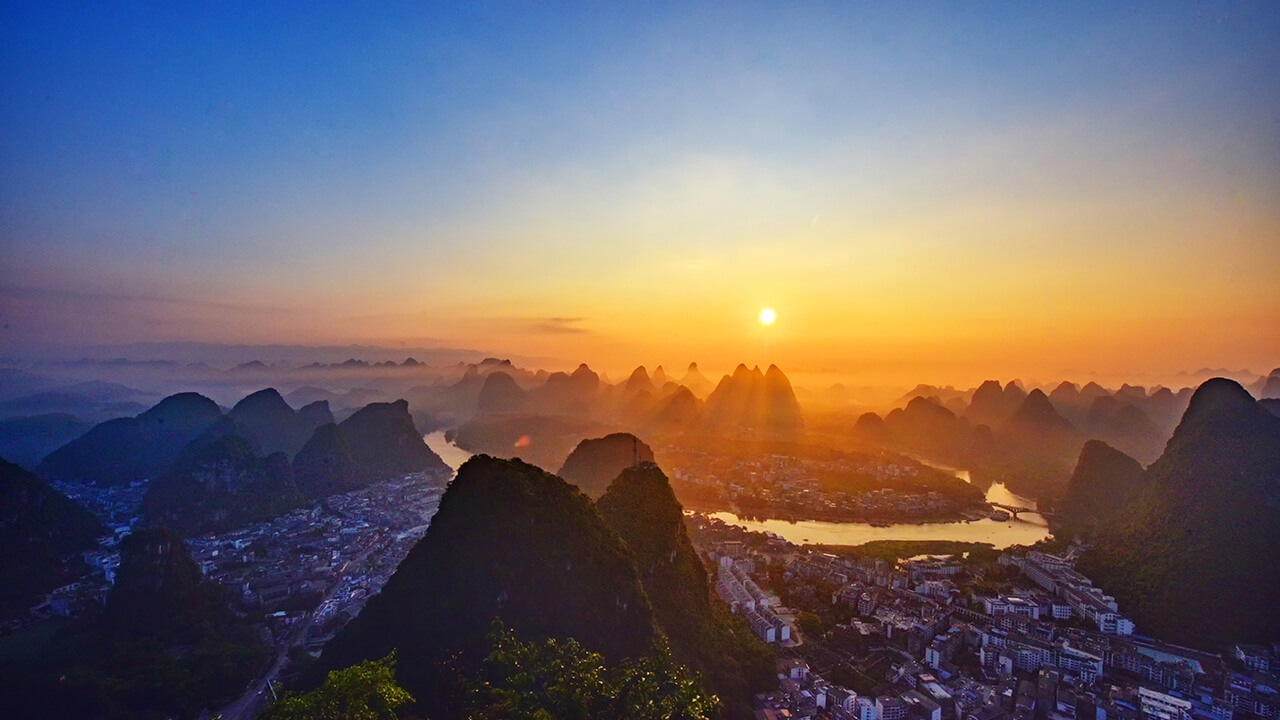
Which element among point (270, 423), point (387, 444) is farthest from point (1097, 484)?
point (270, 423)

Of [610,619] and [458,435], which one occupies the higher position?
[610,619]

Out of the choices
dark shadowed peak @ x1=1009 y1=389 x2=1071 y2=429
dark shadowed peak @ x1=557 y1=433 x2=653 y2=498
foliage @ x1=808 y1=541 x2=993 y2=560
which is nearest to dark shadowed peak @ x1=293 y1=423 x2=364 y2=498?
dark shadowed peak @ x1=557 y1=433 x2=653 y2=498

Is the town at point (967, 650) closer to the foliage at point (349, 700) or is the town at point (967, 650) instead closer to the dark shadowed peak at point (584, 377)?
the foliage at point (349, 700)

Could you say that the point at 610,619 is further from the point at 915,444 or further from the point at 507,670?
the point at 915,444

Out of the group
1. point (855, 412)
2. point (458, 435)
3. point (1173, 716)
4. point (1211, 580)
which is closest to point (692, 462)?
point (458, 435)

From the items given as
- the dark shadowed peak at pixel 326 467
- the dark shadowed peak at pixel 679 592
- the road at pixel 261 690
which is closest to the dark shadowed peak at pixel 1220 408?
the dark shadowed peak at pixel 679 592

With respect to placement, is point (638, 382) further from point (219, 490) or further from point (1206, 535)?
point (1206, 535)

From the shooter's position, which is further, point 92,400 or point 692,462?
point 92,400
